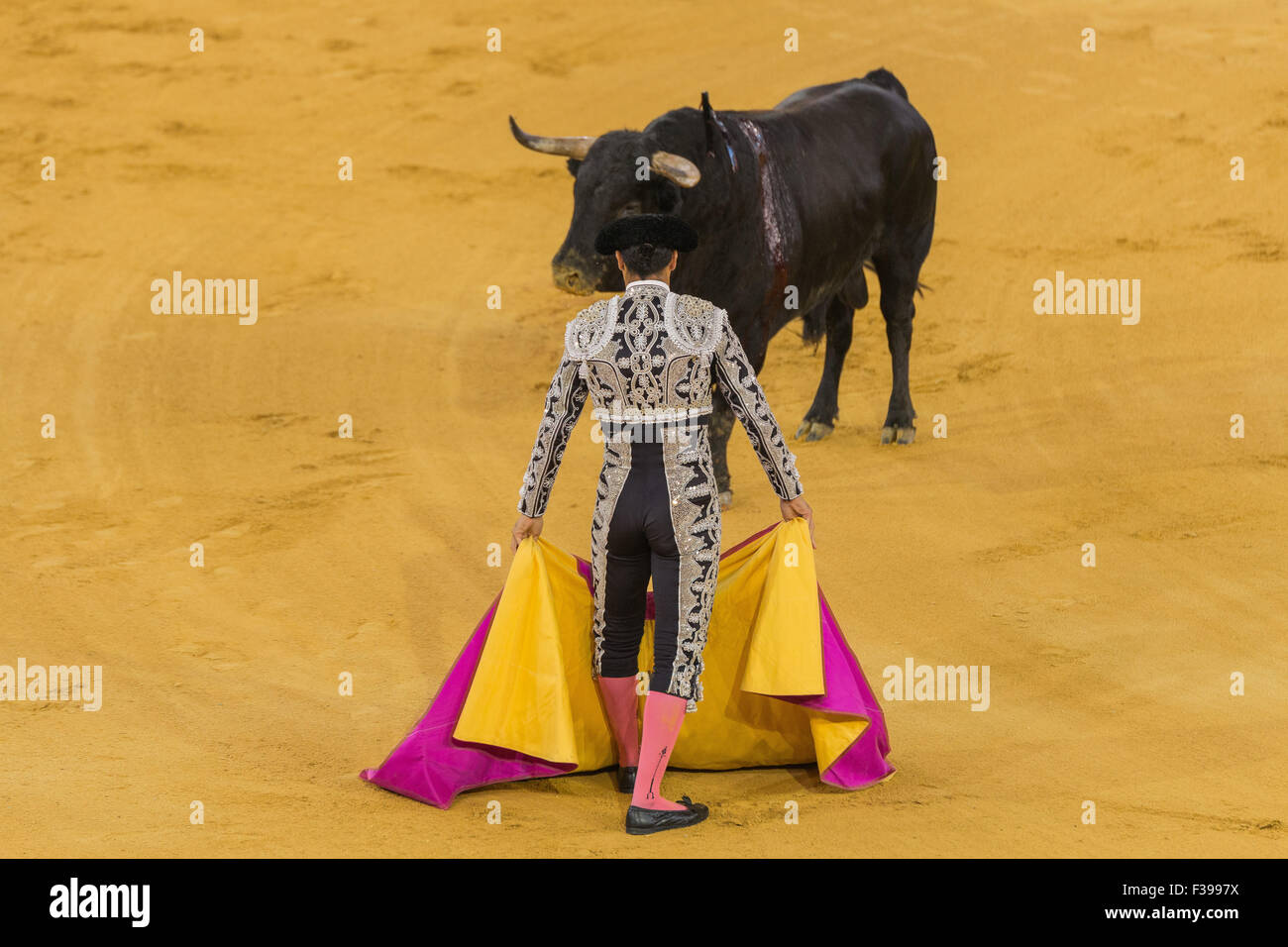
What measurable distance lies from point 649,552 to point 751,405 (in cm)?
55

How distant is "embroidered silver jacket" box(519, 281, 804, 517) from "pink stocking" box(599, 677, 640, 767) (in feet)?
2.49

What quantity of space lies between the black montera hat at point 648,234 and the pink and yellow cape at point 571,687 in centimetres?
99

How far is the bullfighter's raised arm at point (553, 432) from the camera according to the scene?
15.6ft

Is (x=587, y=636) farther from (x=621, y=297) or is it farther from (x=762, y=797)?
(x=621, y=297)

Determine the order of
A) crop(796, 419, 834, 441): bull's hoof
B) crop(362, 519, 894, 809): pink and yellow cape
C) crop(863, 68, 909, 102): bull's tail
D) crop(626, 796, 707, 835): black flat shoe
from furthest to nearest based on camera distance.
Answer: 1. crop(863, 68, 909, 102): bull's tail
2. crop(796, 419, 834, 441): bull's hoof
3. crop(362, 519, 894, 809): pink and yellow cape
4. crop(626, 796, 707, 835): black flat shoe

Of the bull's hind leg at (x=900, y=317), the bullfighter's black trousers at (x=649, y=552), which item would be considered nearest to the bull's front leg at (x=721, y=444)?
the bull's hind leg at (x=900, y=317)

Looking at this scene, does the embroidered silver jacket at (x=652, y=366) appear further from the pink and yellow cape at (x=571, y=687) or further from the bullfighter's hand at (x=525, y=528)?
the pink and yellow cape at (x=571, y=687)

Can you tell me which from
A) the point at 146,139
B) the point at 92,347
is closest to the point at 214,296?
the point at 92,347

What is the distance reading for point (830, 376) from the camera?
9.60m

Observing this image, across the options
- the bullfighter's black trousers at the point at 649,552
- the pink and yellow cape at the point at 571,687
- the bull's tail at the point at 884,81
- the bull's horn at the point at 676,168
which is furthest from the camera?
the bull's tail at the point at 884,81

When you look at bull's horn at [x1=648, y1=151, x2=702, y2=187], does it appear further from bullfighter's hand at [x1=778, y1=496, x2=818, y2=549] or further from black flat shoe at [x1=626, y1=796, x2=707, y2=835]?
black flat shoe at [x1=626, y1=796, x2=707, y2=835]

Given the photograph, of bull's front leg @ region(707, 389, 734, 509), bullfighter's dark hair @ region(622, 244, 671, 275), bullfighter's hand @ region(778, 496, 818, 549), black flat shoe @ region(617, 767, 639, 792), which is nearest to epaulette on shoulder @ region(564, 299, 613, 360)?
bullfighter's dark hair @ region(622, 244, 671, 275)

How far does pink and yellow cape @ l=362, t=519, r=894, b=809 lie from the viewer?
491 centimetres

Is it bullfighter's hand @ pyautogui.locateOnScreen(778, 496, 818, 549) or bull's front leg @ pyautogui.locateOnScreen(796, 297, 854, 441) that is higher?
bullfighter's hand @ pyautogui.locateOnScreen(778, 496, 818, 549)
